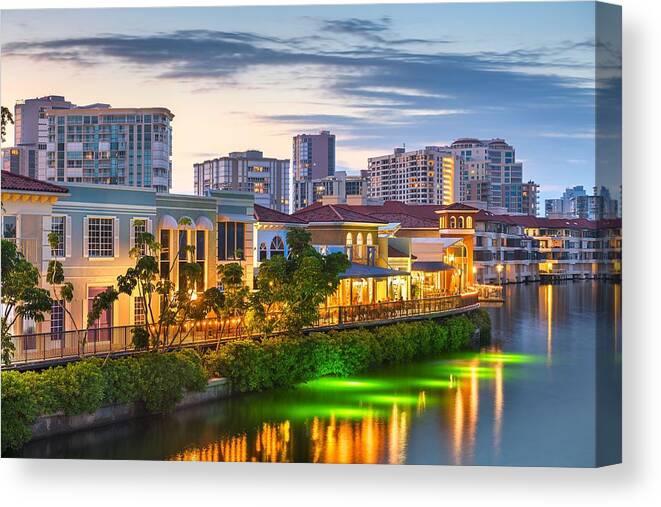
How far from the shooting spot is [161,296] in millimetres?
23656

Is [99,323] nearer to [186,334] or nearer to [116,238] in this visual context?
[186,334]

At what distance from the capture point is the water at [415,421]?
1838cm

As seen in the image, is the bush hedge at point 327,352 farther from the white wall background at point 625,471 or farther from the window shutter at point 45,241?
the white wall background at point 625,471

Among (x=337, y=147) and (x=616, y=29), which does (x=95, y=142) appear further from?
(x=616, y=29)

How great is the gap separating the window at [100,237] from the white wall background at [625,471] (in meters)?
6.94

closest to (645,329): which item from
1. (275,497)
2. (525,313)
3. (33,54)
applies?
(275,497)

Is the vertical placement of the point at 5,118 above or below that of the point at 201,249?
above

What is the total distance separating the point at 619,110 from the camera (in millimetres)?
16672

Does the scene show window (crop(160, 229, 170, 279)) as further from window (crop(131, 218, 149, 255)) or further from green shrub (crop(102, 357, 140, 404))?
green shrub (crop(102, 357, 140, 404))

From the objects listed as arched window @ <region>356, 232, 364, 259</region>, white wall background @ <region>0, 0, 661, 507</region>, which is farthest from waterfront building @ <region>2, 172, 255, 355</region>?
arched window @ <region>356, 232, 364, 259</region>

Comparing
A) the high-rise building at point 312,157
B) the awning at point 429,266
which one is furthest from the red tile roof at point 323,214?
the awning at point 429,266

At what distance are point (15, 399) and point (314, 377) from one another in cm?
907

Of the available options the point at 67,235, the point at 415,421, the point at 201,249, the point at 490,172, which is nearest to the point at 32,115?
the point at 67,235

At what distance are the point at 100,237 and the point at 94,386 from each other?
456cm
